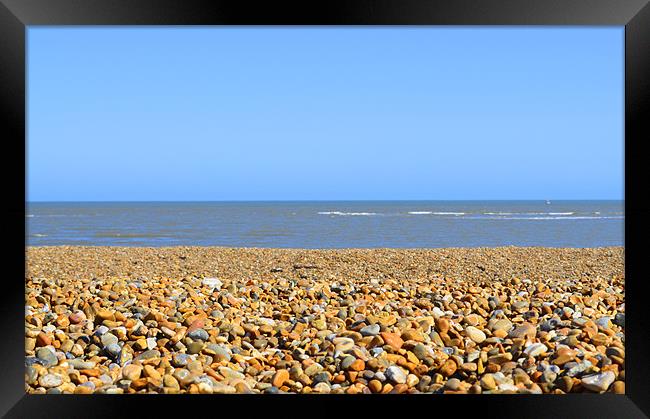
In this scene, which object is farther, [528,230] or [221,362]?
[528,230]

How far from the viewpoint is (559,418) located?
8.84ft

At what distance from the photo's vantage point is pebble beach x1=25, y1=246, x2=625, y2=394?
3.21 meters

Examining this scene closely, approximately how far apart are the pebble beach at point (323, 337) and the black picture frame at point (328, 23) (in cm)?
30

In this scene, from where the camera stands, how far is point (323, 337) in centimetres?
393

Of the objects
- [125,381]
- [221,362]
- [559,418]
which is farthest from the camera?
[221,362]

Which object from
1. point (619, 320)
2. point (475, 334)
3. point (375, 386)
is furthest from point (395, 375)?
point (619, 320)

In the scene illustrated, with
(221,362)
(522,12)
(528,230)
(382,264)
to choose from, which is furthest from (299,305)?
(528,230)

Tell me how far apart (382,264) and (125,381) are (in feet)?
19.0

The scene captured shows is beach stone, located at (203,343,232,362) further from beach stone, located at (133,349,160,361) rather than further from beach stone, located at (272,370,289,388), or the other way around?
beach stone, located at (272,370,289,388)

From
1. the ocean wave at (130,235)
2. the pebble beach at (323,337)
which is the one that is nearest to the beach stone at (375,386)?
the pebble beach at (323,337)

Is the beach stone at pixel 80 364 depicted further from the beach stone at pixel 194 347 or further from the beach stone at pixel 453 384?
the beach stone at pixel 453 384

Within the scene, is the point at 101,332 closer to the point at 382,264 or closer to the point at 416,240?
the point at 382,264

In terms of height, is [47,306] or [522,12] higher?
[522,12]

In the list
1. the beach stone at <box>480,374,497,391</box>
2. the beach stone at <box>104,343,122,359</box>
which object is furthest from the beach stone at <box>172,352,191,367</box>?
the beach stone at <box>480,374,497,391</box>
